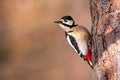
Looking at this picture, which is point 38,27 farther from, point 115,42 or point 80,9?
point 115,42

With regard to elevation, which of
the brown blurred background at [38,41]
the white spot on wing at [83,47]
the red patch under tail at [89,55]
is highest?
the white spot on wing at [83,47]

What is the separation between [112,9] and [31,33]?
7.40m

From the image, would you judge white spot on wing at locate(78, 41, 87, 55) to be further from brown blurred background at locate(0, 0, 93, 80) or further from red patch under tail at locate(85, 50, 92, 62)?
brown blurred background at locate(0, 0, 93, 80)

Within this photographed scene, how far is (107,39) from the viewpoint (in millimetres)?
4043

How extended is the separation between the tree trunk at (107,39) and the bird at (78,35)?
2.05 feet

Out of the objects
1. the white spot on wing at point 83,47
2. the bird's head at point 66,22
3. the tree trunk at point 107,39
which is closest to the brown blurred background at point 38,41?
the white spot on wing at point 83,47

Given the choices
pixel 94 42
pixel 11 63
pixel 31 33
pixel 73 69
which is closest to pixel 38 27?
pixel 31 33

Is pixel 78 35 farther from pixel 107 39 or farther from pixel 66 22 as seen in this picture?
pixel 107 39

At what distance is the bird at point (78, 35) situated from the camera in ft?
15.8

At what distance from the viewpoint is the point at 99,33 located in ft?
13.5

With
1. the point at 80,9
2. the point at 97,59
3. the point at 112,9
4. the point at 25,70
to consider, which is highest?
the point at 112,9

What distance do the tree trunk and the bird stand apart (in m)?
0.62

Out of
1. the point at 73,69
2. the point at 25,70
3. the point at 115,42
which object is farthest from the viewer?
the point at 25,70

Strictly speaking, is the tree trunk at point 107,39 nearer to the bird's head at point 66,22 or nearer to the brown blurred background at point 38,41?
the bird's head at point 66,22
